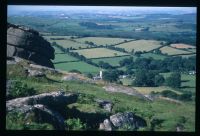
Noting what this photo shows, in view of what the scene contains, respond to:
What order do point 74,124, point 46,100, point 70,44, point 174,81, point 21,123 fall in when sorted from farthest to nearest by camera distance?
point 70,44 → point 174,81 → point 46,100 → point 74,124 → point 21,123

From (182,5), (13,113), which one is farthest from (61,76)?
(182,5)

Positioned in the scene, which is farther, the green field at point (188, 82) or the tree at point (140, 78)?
the tree at point (140, 78)

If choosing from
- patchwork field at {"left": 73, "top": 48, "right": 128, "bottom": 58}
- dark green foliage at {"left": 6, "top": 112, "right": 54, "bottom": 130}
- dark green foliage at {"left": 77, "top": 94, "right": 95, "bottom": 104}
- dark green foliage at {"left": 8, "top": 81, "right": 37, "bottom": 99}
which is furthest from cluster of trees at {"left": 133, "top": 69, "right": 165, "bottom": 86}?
dark green foliage at {"left": 8, "top": 81, "right": 37, "bottom": 99}

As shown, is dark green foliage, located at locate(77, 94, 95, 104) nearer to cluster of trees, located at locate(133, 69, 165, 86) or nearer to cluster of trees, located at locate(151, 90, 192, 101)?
cluster of trees, located at locate(133, 69, 165, 86)

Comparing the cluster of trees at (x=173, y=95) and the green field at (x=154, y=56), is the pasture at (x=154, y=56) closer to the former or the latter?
the green field at (x=154, y=56)

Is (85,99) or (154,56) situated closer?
(85,99)

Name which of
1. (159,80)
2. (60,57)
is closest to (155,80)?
(159,80)

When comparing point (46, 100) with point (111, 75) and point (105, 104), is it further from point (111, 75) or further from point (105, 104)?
point (111, 75)

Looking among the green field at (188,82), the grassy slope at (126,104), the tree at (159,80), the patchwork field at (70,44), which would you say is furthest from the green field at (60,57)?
the green field at (188,82)
